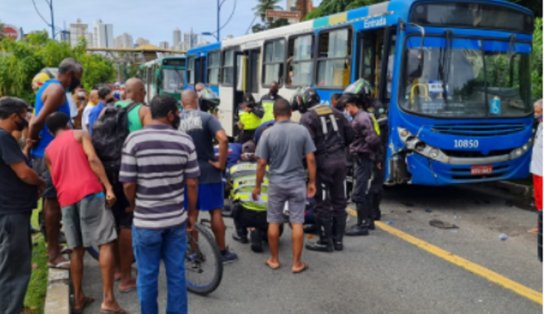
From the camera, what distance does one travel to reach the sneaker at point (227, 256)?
5504mm

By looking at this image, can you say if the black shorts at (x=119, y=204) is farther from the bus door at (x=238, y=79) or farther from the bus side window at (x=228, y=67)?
the bus side window at (x=228, y=67)

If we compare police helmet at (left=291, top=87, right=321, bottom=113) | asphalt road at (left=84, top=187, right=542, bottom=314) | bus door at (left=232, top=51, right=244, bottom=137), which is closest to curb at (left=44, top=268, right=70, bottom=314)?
asphalt road at (left=84, top=187, right=542, bottom=314)

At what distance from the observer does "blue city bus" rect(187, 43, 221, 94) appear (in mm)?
16425

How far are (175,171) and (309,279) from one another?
6.95 feet

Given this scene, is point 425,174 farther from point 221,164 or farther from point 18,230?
point 18,230

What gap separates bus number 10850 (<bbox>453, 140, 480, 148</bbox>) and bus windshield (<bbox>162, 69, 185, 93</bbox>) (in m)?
17.7

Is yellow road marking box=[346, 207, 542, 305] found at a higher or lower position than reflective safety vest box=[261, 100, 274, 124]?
lower

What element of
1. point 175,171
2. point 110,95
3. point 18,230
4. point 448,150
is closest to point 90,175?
point 18,230

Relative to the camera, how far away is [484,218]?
288 inches

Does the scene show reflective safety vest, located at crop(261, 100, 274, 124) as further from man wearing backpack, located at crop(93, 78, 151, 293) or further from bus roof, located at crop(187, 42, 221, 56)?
bus roof, located at crop(187, 42, 221, 56)

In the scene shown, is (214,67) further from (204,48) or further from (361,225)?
(361,225)

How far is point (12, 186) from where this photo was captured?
3836 millimetres

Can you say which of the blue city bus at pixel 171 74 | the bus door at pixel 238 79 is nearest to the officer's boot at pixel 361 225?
the bus door at pixel 238 79

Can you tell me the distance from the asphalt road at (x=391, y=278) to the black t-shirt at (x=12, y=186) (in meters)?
1.11
